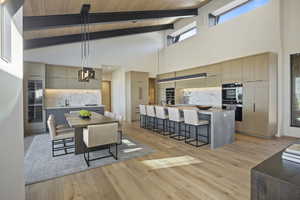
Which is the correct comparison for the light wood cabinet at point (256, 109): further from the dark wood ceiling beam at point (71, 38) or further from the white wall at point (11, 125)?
the white wall at point (11, 125)

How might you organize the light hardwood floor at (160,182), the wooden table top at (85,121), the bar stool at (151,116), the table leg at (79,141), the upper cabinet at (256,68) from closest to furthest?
1. the light hardwood floor at (160,182)
2. the wooden table top at (85,121)
3. the table leg at (79,141)
4. the upper cabinet at (256,68)
5. the bar stool at (151,116)

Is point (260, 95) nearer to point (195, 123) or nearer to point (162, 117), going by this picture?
point (195, 123)

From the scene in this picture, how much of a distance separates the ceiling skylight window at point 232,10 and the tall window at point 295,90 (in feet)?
6.56

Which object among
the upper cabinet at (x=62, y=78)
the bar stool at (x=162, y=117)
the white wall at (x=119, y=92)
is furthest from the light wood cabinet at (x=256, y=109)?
the upper cabinet at (x=62, y=78)

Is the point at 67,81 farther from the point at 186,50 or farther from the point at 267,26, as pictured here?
the point at 267,26

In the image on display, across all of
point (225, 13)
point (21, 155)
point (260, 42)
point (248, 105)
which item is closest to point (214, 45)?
point (225, 13)

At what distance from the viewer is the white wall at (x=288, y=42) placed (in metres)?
4.25

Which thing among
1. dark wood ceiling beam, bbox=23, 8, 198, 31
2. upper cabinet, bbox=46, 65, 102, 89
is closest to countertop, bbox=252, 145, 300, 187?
dark wood ceiling beam, bbox=23, 8, 198, 31

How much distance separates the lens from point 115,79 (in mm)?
8859

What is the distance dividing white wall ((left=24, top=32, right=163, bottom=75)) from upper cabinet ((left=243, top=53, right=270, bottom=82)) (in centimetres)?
484

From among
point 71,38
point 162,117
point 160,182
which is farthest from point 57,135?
point 71,38

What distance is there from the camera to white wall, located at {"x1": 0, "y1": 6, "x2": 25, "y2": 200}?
1.05 m

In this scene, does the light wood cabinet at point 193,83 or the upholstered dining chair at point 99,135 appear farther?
the light wood cabinet at point 193,83

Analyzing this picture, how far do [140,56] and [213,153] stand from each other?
6.25 meters
